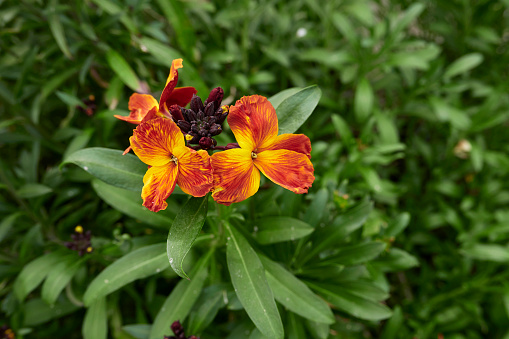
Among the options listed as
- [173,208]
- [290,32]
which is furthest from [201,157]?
[290,32]

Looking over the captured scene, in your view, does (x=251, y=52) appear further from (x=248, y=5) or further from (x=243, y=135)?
(x=243, y=135)

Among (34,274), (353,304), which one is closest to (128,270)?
(34,274)

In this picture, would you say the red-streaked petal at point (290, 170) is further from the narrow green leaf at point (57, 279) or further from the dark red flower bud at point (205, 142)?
the narrow green leaf at point (57, 279)

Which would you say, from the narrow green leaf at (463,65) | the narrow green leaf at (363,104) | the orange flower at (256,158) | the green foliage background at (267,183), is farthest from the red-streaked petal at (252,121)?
the narrow green leaf at (463,65)

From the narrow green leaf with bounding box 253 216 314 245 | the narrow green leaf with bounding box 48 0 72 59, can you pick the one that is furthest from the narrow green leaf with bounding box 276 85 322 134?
the narrow green leaf with bounding box 48 0 72 59

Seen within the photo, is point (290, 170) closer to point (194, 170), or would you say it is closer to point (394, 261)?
point (194, 170)
